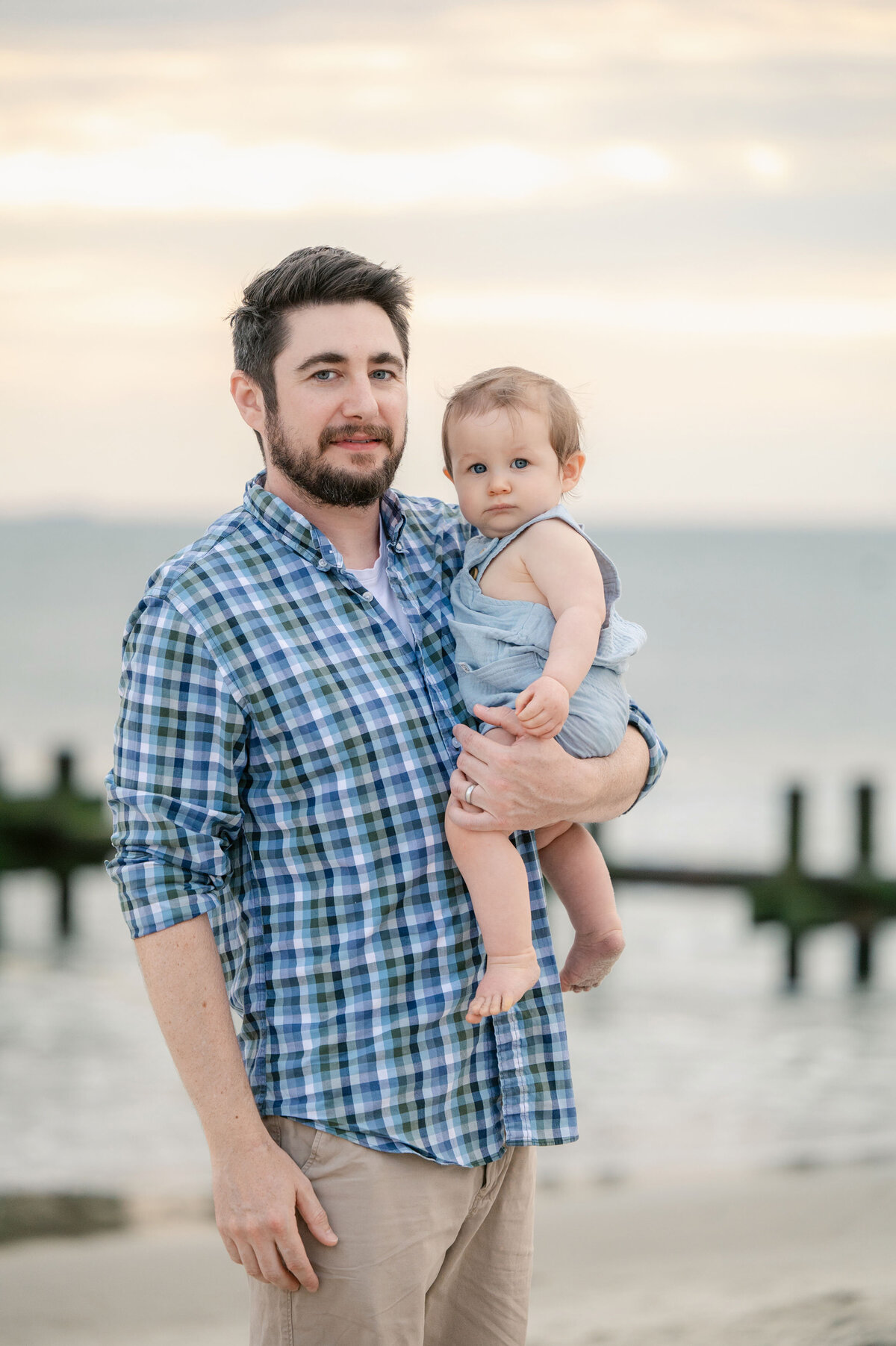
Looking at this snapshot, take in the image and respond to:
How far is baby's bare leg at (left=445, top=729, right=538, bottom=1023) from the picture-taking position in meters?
2.36

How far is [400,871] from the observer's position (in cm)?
236

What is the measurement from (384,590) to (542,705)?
1.38ft

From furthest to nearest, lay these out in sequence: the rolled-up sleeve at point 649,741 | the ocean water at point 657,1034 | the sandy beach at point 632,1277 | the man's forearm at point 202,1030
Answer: the ocean water at point 657,1034
the sandy beach at point 632,1277
the rolled-up sleeve at point 649,741
the man's forearm at point 202,1030

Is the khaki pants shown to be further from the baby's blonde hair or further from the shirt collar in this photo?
the baby's blonde hair

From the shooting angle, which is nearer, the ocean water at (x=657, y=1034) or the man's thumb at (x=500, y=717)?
the man's thumb at (x=500, y=717)

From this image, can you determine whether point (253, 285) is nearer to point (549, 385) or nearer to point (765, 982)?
point (549, 385)

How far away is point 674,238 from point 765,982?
88.9 feet

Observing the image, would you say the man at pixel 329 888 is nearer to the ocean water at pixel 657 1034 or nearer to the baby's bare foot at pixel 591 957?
the baby's bare foot at pixel 591 957

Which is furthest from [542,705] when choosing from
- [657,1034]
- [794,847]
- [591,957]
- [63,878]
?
[63,878]

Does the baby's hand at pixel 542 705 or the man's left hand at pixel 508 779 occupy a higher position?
the baby's hand at pixel 542 705

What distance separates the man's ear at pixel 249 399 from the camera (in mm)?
2645

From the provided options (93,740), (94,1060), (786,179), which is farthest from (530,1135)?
(786,179)

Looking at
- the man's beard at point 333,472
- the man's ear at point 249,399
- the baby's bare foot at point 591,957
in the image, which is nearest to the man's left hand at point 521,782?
the baby's bare foot at point 591,957

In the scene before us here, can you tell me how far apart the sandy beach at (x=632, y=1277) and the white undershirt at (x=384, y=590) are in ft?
9.18
